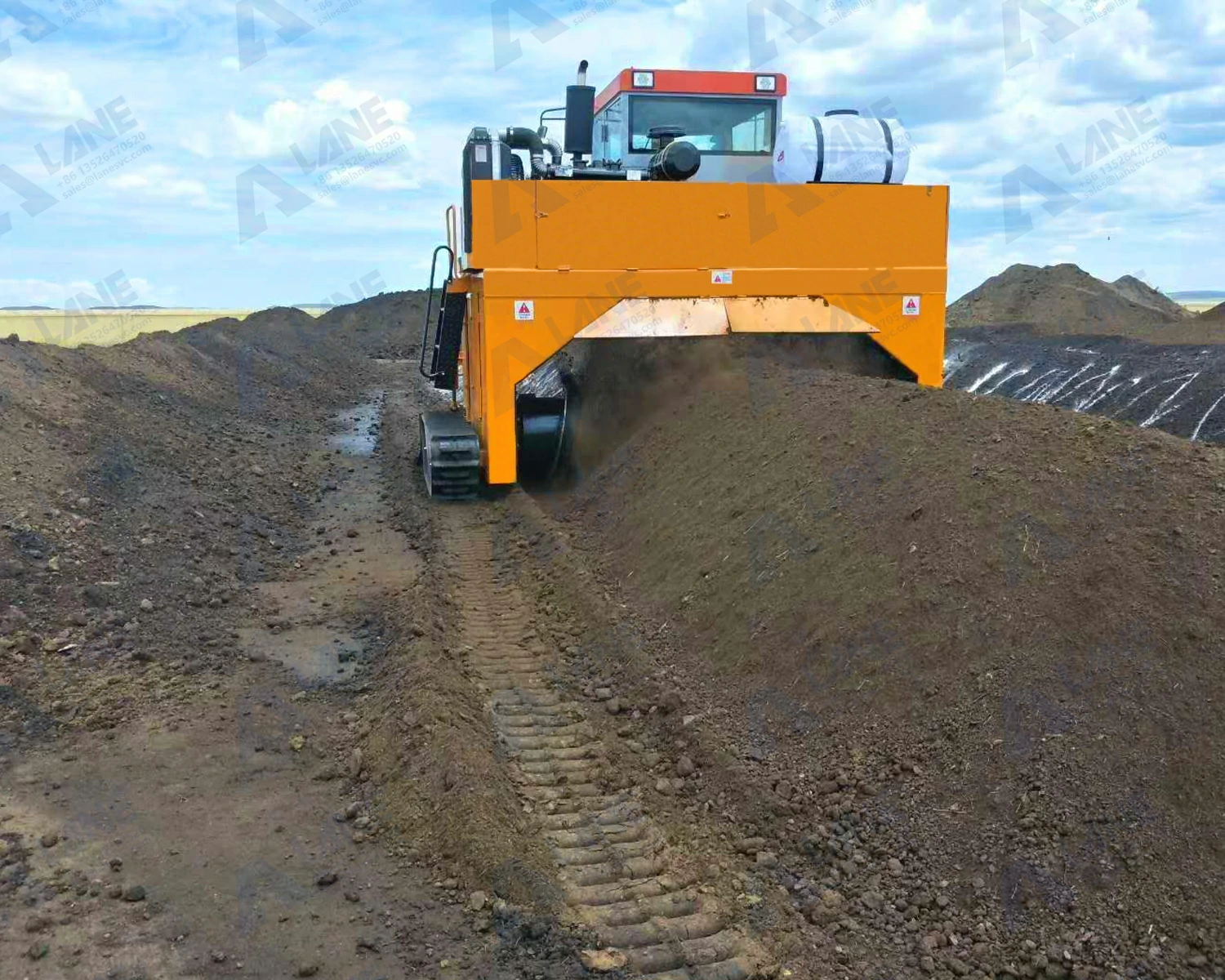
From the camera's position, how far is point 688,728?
4.96 metres

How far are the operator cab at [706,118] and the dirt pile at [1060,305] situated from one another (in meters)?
14.8

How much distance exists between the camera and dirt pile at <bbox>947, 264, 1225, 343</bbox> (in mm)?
26453

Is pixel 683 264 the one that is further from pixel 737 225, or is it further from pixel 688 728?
pixel 688 728

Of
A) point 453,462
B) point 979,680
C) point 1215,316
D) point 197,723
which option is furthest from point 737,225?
point 1215,316

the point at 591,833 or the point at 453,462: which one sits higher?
the point at 453,462

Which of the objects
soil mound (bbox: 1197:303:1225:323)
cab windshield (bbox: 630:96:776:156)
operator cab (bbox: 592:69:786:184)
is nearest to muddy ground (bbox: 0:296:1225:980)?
operator cab (bbox: 592:69:786:184)

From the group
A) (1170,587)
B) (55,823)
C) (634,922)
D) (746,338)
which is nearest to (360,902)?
(634,922)

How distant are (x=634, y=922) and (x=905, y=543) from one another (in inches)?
93.5

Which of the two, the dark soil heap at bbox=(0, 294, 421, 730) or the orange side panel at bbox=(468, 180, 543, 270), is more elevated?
the orange side panel at bbox=(468, 180, 543, 270)

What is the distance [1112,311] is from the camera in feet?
88.6

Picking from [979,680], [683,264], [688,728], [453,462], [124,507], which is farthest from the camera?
[453,462]

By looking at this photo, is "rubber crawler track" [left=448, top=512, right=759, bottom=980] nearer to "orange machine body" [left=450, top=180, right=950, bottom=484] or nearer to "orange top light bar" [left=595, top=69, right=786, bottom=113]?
"orange machine body" [left=450, top=180, right=950, bottom=484]

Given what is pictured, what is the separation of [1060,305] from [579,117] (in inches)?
831

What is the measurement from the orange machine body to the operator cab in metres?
1.67
